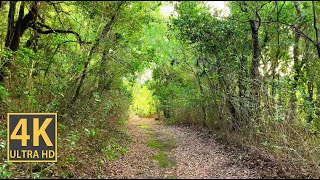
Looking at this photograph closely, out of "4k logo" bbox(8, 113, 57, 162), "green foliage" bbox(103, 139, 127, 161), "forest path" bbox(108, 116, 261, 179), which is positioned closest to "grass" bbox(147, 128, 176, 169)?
"forest path" bbox(108, 116, 261, 179)

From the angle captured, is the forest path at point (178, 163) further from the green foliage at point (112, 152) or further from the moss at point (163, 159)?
the green foliage at point (112, 152)

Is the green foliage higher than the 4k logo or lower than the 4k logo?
lower

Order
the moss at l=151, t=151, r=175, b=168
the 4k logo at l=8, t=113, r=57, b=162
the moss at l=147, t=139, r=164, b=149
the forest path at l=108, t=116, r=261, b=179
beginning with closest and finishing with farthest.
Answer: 1. the 4k logo at l=8, t=113, r=57, b=162
2. the forest path at l=108, t=116, r=261, b=179
3. the moss at l=151, t=151, r=175, b=168
4. the moss at l=147, t=139, r=164, b=149

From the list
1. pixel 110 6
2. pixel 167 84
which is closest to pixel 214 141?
pixel 110 6

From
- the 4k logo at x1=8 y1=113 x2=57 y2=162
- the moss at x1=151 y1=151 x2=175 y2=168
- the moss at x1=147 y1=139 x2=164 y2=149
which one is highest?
the 4k logo at x1=8 y1=113 x2=57 y2=162

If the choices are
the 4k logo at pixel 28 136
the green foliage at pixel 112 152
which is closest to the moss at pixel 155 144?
the green foliage at pixel 112 152

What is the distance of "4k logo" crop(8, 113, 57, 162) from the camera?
5.42 metres

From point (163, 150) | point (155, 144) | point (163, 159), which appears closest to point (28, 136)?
point (163, 159)

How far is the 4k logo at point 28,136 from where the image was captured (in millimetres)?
5418

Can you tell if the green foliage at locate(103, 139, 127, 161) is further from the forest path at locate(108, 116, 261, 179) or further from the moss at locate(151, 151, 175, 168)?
the moss at locate(151, 151, 175, 168)

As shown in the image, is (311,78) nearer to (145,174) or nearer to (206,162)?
(206,162)

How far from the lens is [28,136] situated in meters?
5.42

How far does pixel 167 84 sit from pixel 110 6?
1241 cm

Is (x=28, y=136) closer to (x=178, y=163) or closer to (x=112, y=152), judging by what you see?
(x=112, y=152)
